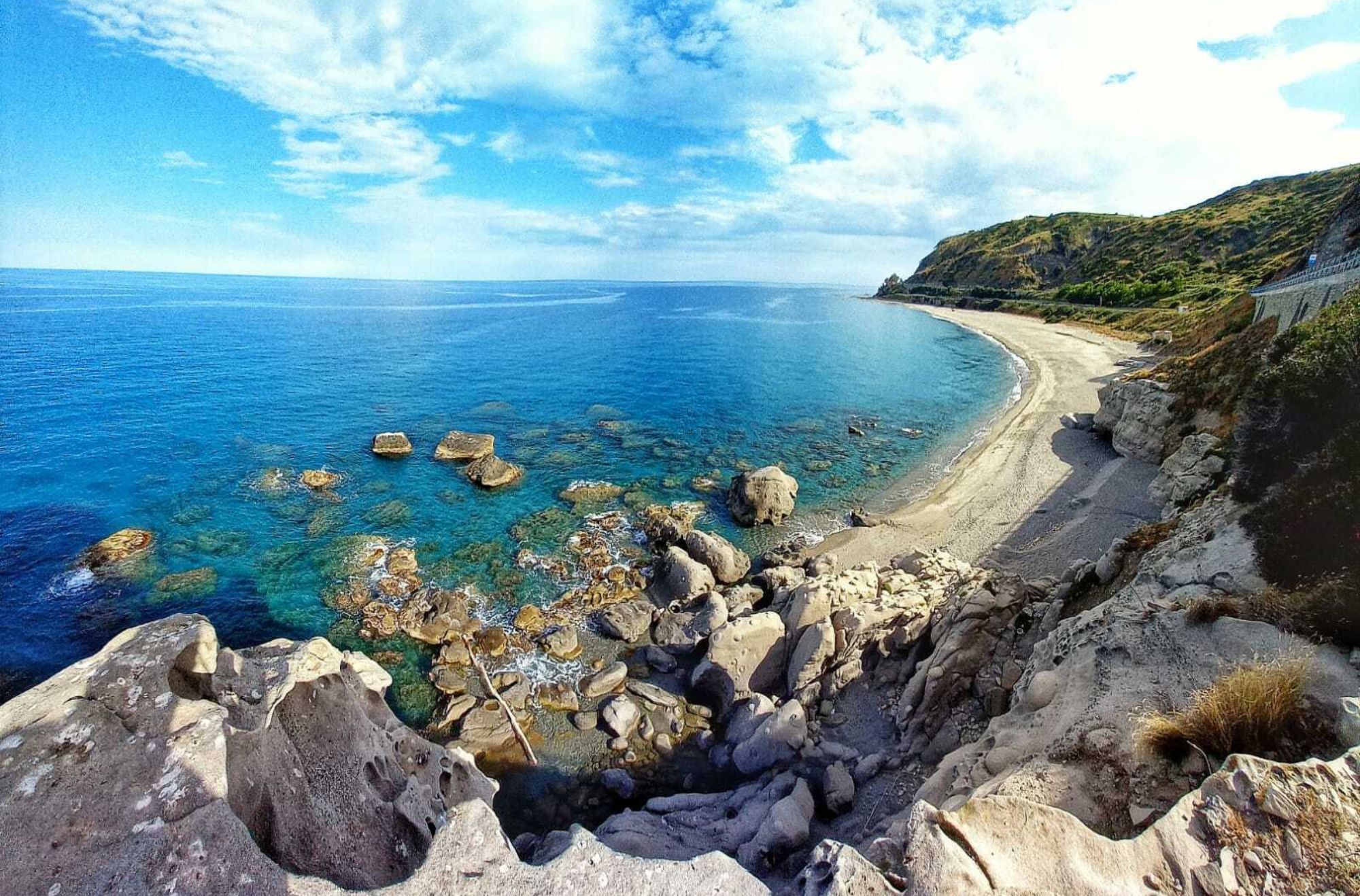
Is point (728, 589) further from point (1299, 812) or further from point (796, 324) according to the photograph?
point (796, 324)

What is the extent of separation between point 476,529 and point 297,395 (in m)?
38.1

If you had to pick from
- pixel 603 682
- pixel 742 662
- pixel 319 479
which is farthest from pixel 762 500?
pixel 319 479

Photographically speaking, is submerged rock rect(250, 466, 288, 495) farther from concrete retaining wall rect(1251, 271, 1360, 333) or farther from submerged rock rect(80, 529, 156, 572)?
concrete retaining wall rect(1251, 271, 1360, 333)

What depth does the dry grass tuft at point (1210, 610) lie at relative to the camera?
10.8 metres

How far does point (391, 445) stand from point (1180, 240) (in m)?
143

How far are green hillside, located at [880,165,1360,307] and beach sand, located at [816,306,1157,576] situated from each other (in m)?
26.3

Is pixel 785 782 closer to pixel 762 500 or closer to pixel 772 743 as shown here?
Answer: pixel 772 743

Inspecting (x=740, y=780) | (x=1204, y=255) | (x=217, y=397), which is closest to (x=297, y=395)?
(x=217, y=397)

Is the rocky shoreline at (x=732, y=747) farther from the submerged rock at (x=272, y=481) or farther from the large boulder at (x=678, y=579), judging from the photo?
the submerged rock at (x=272, y=481)

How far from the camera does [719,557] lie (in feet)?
82.4

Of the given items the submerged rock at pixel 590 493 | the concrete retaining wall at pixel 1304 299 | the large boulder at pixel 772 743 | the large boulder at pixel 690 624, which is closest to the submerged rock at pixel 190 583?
the submerged rock at pixel 590 493

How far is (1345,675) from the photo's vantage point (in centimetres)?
873

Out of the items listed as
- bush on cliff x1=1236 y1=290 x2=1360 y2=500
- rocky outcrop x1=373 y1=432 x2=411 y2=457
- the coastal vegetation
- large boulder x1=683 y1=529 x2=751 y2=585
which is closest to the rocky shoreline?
large boulder x1=683 y1=529 x2=751 y2=585

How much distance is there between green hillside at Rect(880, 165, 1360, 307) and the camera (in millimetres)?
76812
